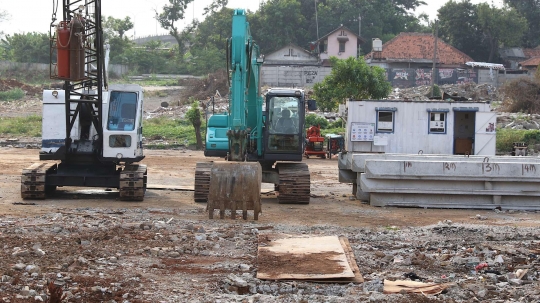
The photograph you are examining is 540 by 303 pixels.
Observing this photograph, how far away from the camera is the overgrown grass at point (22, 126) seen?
39.8 metres

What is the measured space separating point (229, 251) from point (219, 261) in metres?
0.74

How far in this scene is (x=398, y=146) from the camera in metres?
27.4

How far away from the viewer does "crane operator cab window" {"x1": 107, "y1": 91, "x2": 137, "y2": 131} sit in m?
19.0

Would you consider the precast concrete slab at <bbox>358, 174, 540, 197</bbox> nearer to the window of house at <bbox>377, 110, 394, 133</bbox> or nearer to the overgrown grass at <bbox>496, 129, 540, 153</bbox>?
the window of house at <bbox>377, 110, 394, 133</bbox>

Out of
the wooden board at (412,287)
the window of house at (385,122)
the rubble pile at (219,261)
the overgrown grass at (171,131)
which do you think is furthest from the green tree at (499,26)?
the wooden board at (412,287)

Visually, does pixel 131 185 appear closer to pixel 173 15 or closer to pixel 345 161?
pixel 345 161

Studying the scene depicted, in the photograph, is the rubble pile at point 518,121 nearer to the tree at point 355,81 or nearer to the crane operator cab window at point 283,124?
the tree at point 355,81

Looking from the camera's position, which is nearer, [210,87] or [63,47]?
[63,47]

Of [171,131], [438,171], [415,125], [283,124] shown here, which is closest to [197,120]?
[171,131]

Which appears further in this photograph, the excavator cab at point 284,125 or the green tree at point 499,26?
the green tree at point 499,26

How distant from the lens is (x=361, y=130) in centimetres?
2725

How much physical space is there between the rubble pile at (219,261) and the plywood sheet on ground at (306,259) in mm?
182

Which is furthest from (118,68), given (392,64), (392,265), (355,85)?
(392,265)

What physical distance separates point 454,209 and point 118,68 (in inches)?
2263
